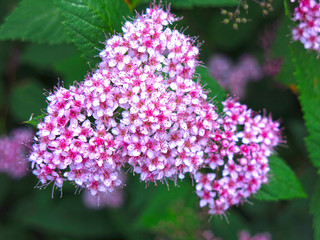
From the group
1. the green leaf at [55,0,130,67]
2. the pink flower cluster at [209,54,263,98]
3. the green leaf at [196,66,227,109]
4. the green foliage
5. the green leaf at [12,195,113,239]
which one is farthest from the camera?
the pink flower cluster at [209,54,263,98]

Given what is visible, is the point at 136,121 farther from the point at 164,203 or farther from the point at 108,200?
the point at 108,200

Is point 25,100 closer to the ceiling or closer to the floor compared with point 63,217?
closer to the ceiling

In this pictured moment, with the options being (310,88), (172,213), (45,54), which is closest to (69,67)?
(45,54)

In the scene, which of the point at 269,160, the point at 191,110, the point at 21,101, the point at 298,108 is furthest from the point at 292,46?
the point at 21,101

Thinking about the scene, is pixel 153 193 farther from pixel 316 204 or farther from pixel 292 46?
pixel 292 46

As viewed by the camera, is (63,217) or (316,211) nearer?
(316,211)

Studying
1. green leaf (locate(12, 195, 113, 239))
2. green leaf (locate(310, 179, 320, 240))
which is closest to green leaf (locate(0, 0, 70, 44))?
green leaf (locate(12, 195, 113, 239))

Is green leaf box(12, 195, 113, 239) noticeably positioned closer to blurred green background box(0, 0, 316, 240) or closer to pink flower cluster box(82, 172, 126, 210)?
blurred green background box(0, 0, 316, 240)
